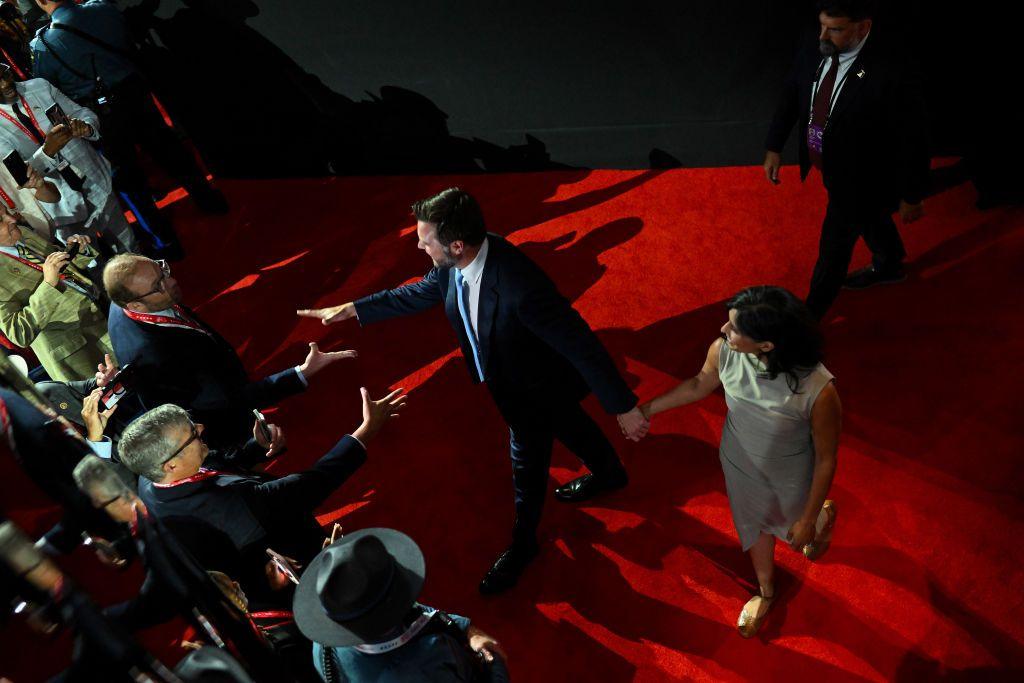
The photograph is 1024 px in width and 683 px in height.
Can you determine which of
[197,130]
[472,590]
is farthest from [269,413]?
[197,130]

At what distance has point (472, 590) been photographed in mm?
3418

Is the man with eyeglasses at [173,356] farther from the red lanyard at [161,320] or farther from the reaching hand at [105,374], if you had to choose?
the reaching hand at [105,374]

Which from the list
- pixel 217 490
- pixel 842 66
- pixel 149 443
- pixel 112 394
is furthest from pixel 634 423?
pixel 112 394

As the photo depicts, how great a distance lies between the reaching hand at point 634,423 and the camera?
279 centimetres

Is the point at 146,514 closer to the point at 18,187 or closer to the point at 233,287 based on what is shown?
the point at 18,187

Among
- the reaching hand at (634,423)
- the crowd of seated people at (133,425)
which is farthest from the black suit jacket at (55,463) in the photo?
the reaching hand at (634,423)

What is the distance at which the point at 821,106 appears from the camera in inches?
132

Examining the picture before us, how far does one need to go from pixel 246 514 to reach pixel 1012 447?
3153 millimetres

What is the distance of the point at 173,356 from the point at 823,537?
2734 millimetres

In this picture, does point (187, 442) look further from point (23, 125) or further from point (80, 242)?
point (23, 125)

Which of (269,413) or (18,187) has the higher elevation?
(18,187)

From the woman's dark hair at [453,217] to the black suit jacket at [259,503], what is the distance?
83cm

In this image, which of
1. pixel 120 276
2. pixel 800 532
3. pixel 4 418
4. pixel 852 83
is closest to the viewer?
pixel 4 418

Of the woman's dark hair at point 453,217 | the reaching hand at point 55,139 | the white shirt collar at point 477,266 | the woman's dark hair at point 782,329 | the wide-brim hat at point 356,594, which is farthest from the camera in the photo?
the reaching hand at point 55,139
